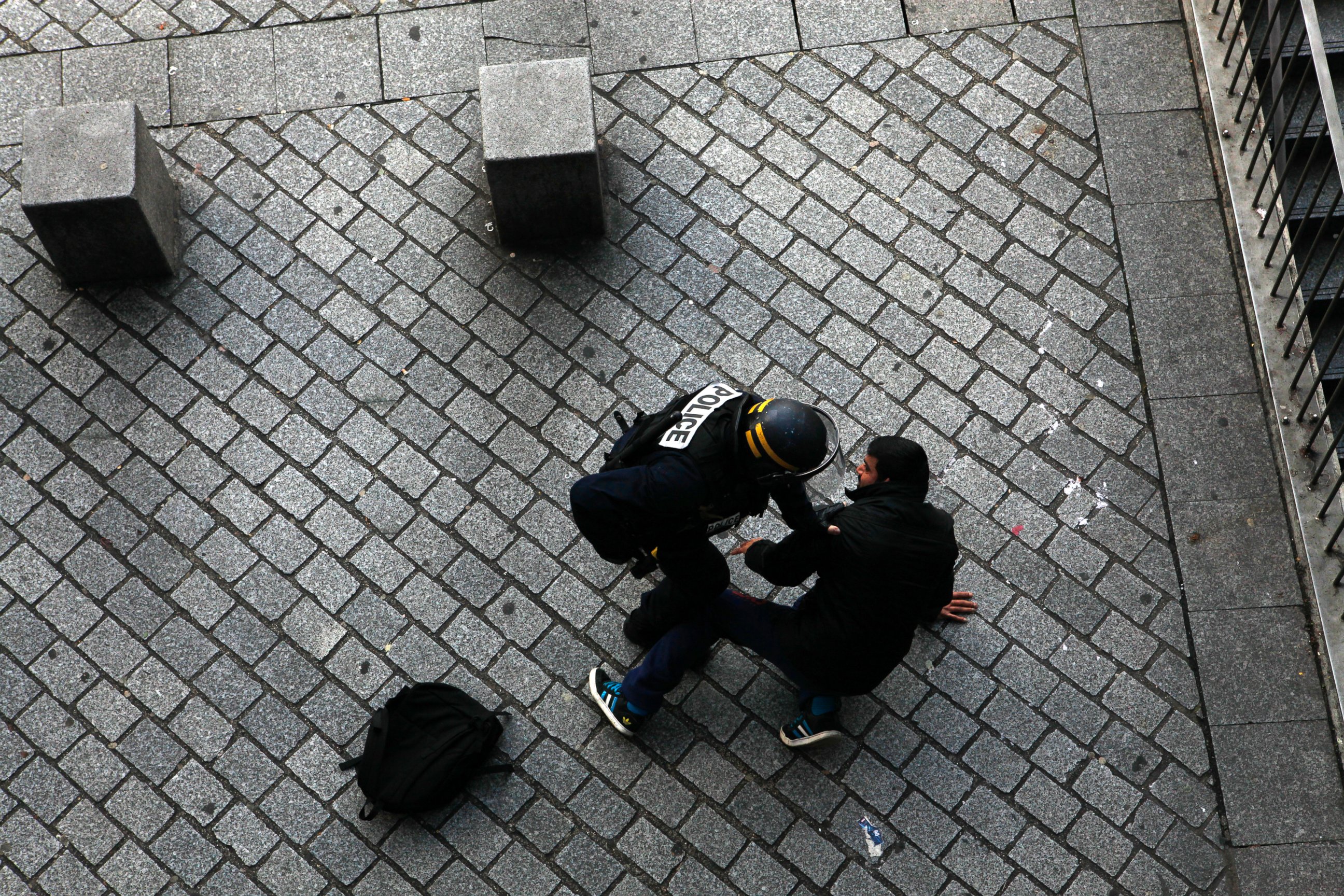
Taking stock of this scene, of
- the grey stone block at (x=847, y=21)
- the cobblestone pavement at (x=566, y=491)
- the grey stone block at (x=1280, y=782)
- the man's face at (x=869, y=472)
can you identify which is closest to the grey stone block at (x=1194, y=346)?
the cobblestone pavement at (x=566, y=491)

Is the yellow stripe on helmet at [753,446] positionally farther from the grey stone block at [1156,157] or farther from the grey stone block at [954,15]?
the grey stone block at [954,15]

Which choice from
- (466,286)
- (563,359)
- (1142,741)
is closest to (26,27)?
(466,286)

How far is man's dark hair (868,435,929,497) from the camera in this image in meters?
5.13

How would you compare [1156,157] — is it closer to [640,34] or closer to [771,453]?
[640,34]

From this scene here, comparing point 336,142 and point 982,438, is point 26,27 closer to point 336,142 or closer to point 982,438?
point 336,142

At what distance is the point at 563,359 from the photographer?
6535mm

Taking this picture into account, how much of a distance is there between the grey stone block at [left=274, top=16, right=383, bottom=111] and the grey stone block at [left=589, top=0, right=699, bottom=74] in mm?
1254

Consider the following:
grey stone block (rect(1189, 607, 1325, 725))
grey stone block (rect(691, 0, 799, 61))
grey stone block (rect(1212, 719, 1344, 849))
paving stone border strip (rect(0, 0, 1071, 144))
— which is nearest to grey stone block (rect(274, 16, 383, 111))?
paving stone border strip (rect(0, 0, 1071, 144))

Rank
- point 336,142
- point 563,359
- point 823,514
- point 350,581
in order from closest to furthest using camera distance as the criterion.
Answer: point 823,514
point 350,581
point 563,359
point 336,142

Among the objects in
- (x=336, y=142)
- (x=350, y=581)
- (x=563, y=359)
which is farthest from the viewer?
(x=336, y=142)

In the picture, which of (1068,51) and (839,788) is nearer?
(839,788)

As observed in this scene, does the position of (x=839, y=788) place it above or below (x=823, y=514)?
below

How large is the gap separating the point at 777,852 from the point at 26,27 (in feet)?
19.9

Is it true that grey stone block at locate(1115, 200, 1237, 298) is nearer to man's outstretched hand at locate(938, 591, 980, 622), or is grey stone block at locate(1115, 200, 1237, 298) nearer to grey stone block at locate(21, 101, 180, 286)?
man's outstretched hand at locate(938, 591, 980, 622)
